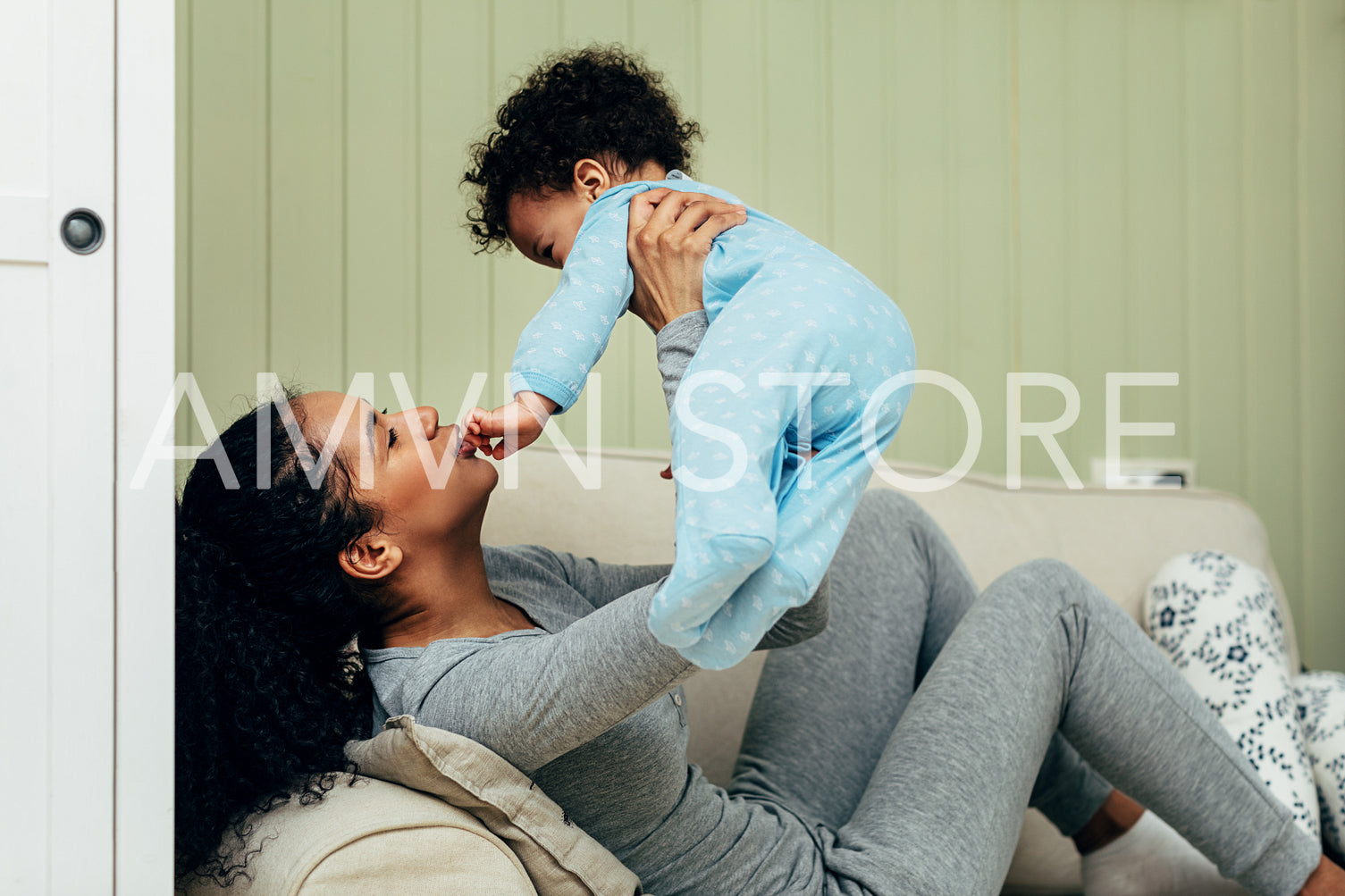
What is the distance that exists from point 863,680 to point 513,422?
0.62 m

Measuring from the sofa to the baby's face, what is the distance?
15.8 inches

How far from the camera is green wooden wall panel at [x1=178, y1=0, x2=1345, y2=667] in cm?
180

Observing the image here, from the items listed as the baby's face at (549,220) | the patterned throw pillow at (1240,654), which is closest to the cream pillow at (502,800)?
the baby's face at (549,220)

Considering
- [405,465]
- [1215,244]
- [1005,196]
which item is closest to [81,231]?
[405,465]

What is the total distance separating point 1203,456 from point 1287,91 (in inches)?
30.4

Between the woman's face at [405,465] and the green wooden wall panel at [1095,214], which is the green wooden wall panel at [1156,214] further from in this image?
the woman's face at [405,465]

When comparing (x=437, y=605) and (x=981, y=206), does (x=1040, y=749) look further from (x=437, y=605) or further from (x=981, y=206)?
(x=981, y=206)

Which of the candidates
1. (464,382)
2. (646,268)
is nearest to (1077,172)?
(464,382)

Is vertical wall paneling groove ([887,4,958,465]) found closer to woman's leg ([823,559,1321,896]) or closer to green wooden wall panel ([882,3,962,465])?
green wooden wall panel ([882,3,962,465])

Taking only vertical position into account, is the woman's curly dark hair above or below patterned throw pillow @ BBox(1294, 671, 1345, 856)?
above

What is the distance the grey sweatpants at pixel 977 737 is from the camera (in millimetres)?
1015

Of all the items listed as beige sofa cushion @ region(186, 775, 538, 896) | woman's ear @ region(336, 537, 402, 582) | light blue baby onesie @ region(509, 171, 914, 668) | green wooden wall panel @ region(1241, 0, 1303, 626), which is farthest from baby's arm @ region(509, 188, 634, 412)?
green wooden wall panel @ region(1241, 0, 1303, 626)

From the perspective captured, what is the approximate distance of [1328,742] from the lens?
136 centimetres

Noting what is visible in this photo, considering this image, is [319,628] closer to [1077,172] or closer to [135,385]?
[135,385]
